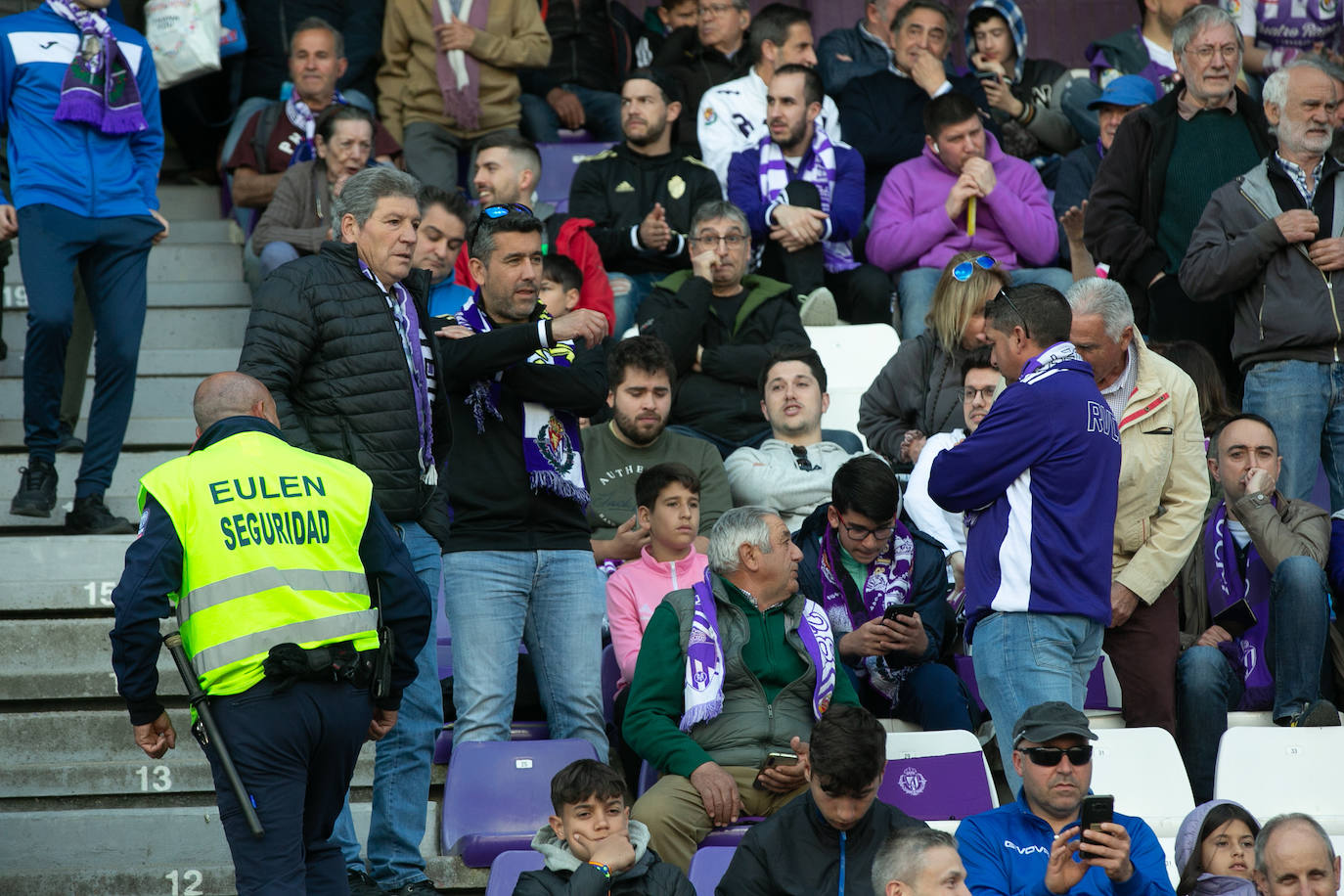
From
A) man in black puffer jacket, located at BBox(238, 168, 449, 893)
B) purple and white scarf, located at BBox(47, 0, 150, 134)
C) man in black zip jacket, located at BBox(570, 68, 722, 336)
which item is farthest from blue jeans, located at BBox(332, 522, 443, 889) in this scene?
man in black zip jacket, located at BBox(570, 68, 722, 336)

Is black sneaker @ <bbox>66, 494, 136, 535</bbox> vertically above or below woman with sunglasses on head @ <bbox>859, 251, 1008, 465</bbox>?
below

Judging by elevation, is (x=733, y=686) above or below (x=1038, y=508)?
below

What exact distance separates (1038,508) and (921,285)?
3.50m

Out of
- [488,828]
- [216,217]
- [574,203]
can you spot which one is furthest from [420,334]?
[216,217]

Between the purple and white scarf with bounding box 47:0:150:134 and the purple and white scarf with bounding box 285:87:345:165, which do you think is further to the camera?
the purple and white scarf with bounding box 285:87:345:165

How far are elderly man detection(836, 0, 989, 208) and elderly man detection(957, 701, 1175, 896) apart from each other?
5.10 metres

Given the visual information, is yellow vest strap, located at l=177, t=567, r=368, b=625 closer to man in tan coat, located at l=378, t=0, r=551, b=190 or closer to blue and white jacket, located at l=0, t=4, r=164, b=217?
blue and white jacket, located at l=0, t=4, r=164, b=217

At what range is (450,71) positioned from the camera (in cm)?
901

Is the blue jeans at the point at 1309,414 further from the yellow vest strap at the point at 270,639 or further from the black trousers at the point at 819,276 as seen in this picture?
the yellow vest strap at the point at 270,639

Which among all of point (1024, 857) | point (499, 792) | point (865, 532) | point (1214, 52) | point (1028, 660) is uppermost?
point (1214, 52)

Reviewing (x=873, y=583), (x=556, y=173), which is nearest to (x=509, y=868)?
(x=873, y=583)

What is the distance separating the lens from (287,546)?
409 cm

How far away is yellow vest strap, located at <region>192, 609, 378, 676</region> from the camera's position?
13.1ft

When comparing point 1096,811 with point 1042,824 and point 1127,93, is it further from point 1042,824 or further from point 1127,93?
point 1127,93
